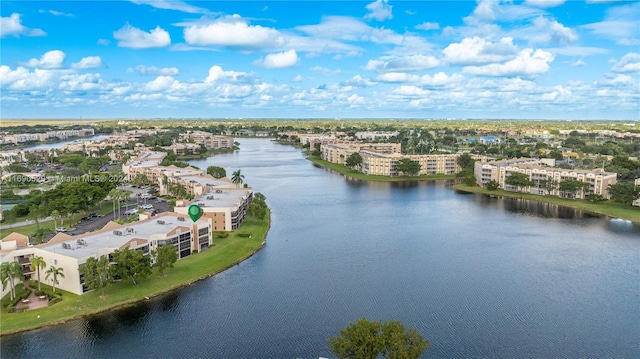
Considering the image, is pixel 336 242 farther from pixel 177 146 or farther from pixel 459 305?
pixel 177 146

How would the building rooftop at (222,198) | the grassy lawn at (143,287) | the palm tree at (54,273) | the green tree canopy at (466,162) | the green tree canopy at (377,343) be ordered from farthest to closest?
the green tree canopy at (466,162)
the building rooftop at (222,198)
the palm tree at (54,273)
the grassy lawn at (143,287)
the green tree canopy at (377,343)

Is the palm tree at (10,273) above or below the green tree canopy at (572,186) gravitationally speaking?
below

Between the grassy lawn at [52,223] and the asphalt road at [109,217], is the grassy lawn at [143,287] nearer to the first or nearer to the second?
the asphalt road at [109,217]

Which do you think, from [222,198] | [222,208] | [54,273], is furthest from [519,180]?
[54,273]

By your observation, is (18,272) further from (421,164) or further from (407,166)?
(421,164)

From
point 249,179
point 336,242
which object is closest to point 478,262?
point 336,242

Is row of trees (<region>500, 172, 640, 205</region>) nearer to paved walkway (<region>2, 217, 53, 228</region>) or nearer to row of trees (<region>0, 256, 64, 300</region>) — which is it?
paved walkway (<region>2, 217, 53, 228</region>)

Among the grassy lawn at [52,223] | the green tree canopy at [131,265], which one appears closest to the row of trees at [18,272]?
the green tree canopy at [131,265]

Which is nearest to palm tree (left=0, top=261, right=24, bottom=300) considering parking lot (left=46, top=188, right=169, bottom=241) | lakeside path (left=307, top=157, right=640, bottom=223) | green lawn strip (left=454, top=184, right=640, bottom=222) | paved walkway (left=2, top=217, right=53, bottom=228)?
parking lot (left=46, top=188, right=169, bottom=241)
